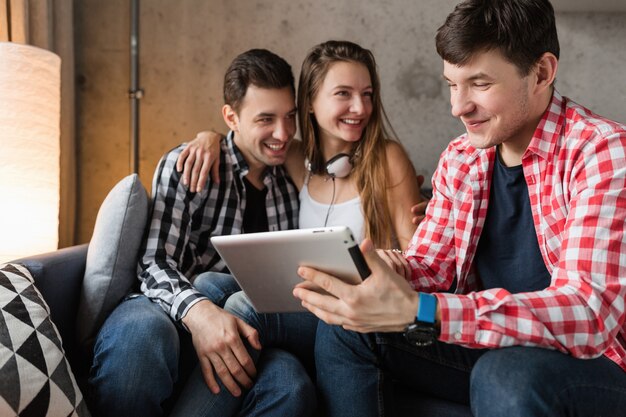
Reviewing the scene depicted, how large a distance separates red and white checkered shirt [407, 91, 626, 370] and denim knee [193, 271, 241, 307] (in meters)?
0.48

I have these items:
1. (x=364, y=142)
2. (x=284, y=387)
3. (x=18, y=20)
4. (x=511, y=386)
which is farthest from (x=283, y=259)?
(x=18, y=20)

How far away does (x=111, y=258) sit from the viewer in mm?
1603

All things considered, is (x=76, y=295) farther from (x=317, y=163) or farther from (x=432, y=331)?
(x=432, y=331)

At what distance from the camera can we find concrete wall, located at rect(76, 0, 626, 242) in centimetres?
239

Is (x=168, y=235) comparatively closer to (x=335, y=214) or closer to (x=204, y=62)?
(x=335, y=214)

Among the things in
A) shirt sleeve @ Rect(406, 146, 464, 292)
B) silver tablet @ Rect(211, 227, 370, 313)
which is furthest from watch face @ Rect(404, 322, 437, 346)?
shirt sleeve @ Rect(406, 146, 464, 292)

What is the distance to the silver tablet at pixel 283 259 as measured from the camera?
1.05 meters

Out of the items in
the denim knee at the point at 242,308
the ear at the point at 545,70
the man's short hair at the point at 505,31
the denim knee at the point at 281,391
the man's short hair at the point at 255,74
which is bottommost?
the denim knee at the point at 281,391

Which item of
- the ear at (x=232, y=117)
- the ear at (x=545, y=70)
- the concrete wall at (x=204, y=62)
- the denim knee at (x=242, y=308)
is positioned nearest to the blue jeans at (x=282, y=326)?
the denim knee at (x=242, y=308)

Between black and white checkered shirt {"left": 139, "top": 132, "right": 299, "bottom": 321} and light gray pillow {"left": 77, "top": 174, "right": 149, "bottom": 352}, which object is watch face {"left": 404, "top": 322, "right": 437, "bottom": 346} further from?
light gray pillow {"left": 77, "top": 174, "right": 149, "bottom": 352}

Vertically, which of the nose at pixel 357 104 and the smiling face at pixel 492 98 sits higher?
the smiling face at pixel 492 98

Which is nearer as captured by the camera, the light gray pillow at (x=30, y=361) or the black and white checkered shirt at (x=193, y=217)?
the light gray pillow at (x=30, y=361)

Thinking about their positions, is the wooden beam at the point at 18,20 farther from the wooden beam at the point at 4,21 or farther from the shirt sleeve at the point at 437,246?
the shirt sleeve at the point at 437,246

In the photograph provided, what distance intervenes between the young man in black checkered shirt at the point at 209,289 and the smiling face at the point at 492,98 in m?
0.65
